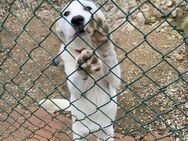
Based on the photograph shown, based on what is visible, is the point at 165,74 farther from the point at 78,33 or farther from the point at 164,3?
the point at 78,33

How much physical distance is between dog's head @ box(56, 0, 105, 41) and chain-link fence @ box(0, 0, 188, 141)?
27.4 inches

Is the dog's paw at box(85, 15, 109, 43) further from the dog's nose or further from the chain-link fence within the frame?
the chain-link fence

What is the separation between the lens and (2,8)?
507 cm

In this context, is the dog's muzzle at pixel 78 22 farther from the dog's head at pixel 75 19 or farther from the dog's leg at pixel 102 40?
the dog's leg at pixel 102 40

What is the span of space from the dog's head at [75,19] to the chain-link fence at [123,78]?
695 mm

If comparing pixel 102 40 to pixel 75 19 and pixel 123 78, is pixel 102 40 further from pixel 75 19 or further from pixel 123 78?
pixel 123 78

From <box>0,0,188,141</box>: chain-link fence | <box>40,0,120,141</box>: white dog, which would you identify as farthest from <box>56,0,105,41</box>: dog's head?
<box>0,0,188,141</box>: chain-link fence

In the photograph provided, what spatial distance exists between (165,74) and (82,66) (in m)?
2.11

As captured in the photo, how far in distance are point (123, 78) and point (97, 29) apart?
2.15 metres

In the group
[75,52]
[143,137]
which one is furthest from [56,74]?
[75,52]

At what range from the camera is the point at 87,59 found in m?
2.20

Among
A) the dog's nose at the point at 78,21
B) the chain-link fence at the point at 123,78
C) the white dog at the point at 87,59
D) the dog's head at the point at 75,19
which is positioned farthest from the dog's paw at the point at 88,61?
the chain-link fence at the point at 123,78

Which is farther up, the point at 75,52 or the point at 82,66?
the point at 75,52

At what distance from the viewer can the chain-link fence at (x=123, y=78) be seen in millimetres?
3572
